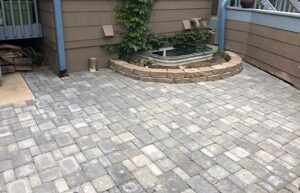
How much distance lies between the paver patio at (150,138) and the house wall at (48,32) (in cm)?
47

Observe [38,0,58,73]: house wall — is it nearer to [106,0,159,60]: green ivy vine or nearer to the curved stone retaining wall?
[106,0,159,60]: green ivy vine

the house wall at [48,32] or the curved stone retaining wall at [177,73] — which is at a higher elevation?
the house wall at [48,32]

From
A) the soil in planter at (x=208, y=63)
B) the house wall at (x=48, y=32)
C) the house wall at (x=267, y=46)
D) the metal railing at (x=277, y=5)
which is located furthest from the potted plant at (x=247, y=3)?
the house wall at (x=48, y=32)

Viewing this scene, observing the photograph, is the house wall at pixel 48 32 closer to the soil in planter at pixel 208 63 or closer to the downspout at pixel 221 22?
the soil in planter at pixel 208 63

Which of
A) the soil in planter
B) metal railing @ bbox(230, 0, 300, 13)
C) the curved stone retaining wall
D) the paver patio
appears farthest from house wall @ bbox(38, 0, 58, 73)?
metal railing @ bbox(230, 0, 300, 13)

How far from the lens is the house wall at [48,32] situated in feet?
14.0

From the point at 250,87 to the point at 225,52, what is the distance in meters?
1.28

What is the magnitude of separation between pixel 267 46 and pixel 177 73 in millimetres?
1667

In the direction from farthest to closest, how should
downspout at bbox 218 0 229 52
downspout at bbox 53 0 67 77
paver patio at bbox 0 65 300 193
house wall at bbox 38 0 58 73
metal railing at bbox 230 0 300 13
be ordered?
downspout at bbox 218 0 229 52, metal railing at bbox 230 0 300 13, house wall at bbox 38 0 58 73, downspout at bbox 53 0 67 77, paver patio at bbox 0 65 300 193

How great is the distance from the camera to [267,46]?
4758mm

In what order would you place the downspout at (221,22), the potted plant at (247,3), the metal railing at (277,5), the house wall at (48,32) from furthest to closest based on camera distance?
the downspout at (221,22), the potted plant at (247,3), the metal railing at (277,5), the house wall at (48,32)

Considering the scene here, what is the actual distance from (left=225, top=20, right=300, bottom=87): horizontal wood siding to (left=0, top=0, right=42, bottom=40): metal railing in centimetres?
345

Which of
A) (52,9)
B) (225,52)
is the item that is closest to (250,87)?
(225,52)

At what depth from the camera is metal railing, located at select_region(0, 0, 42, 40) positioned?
14.3ft
